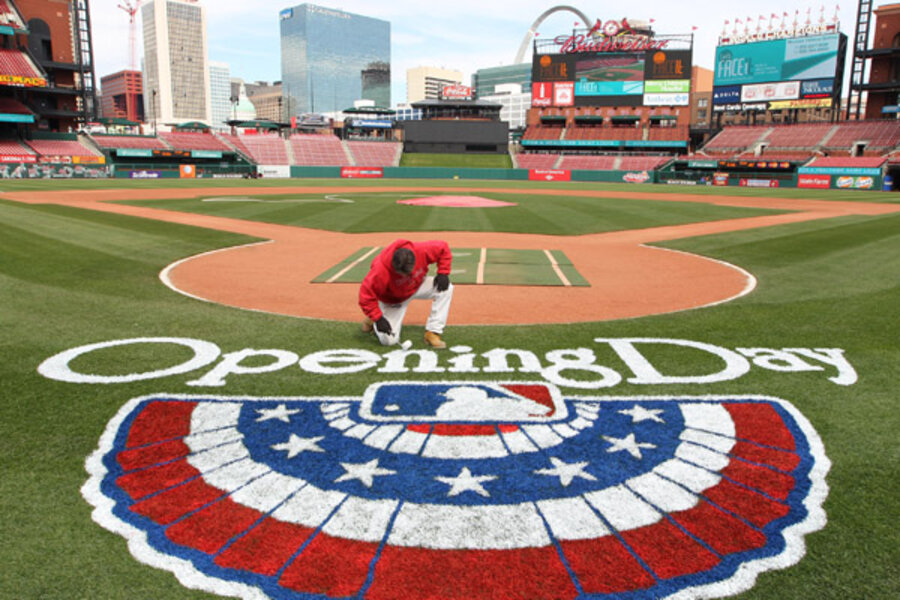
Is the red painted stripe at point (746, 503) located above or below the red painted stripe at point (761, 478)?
below

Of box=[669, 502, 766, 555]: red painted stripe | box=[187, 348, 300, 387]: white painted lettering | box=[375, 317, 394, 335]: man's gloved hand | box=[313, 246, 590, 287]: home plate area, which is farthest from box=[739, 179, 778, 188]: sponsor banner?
box=[669, 502, 766, 555]: red painted stripe

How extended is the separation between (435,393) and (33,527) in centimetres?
326

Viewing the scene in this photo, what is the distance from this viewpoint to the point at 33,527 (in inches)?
143

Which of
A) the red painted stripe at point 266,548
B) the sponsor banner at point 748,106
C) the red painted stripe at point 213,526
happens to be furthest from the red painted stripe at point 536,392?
the sponsor banner at point 748,106

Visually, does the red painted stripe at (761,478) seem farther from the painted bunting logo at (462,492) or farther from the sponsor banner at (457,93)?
the sponsor banner at (457,93)

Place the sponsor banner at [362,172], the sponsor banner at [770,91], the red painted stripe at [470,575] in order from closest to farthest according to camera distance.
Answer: the red painted stripe at [470,575] → the sponsor banner at [770,91] → the sponsor banner at [362,172]

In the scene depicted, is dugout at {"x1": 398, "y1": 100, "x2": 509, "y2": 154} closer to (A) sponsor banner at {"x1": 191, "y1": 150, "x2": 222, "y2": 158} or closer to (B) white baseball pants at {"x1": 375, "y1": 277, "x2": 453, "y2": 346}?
(A) sponsor banner at {"x1": 191, "y1": 150, "x2": 222, "y2": 158}

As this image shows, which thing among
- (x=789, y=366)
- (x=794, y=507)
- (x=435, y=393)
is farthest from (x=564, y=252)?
(x=794, y=507)

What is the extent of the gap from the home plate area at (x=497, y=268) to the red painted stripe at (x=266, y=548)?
819 centimetres

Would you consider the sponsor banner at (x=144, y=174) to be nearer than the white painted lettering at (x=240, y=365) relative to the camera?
No

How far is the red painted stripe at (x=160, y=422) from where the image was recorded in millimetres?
4844

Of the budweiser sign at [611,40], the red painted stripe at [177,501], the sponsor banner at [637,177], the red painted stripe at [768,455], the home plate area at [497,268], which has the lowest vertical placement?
the red painted stripe at [177,501]

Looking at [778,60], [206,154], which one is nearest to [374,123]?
[206,154]

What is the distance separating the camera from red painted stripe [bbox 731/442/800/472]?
4449 mm
